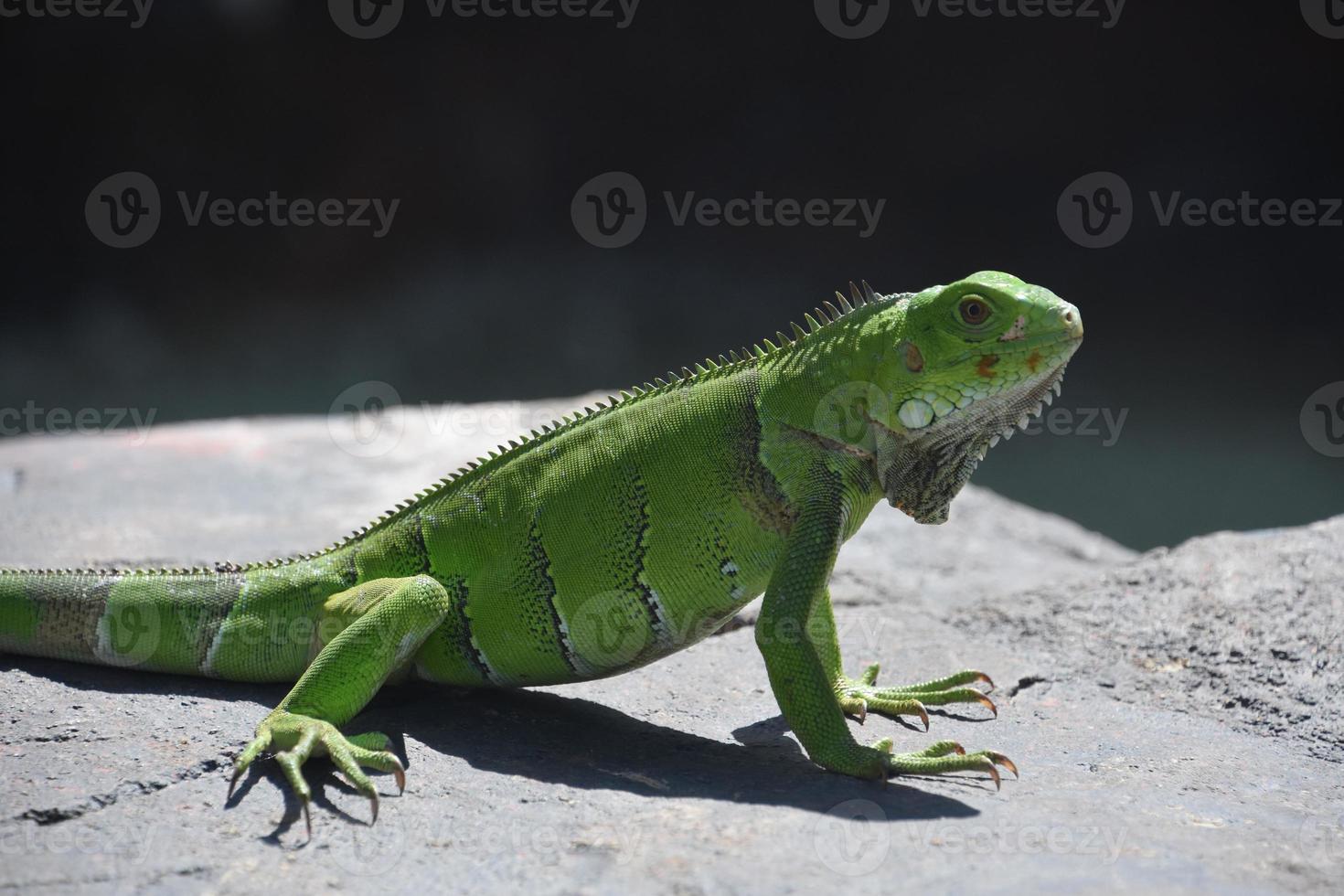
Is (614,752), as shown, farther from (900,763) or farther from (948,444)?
(948,444)

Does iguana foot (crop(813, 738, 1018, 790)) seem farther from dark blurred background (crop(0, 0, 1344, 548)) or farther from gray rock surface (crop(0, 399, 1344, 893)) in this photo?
dark blurred background (crop(0, 0, 1344, 548))

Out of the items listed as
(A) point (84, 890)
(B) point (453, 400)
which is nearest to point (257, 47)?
(B) point (453, 400)

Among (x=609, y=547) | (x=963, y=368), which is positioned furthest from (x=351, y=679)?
(x=963, y=368)

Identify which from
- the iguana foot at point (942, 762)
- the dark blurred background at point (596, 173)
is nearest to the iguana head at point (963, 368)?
the iguana foot at point (942, 762)

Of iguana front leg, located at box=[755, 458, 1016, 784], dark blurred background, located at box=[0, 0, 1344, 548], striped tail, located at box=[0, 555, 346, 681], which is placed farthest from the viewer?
dark blurred background, located at box=[0, 0, 1344, 548]

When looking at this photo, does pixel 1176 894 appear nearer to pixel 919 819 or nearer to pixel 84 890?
pixel 919 819

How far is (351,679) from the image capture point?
4398 millimetres

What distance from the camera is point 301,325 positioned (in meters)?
18.2

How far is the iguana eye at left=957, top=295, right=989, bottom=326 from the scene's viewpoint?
426 centimetres

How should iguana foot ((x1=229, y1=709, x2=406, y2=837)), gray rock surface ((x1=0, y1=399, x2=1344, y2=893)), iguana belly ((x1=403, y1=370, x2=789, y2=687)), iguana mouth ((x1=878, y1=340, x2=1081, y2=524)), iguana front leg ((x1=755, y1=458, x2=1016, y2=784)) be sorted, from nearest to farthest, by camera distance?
gray rock surface ((x1=0, y1=399, x2=1344, y2=893)) → iguana foot ((x1=229, y1=709, x2=406, y2=837)) → iguana front leg ((x1=755, y1=458, x2=1016, y2=784)) → iguana mouth ((x1=878, y1=340, x2=1081, y2=524)) → iguana belly ((x1=403, y1=370, x2=789, y2=687))

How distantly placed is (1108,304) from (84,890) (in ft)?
50.5

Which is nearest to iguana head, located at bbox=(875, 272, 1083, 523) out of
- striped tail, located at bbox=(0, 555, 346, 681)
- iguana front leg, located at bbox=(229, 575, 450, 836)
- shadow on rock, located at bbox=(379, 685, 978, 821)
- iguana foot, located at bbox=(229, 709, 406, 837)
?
shadow on rock, located at bbox=(379, 685, 978, 821)

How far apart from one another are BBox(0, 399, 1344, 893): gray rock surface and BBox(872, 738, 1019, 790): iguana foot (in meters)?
Result: 0.06

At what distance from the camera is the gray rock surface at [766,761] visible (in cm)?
349
